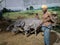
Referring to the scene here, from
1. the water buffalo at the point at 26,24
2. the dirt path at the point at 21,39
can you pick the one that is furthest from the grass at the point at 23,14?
the dirt path at the point at 21,39

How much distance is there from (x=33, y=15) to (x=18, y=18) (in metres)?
0.41

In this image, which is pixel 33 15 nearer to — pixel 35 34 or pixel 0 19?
pixel 35 34

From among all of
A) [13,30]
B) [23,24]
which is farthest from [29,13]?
[13,30]

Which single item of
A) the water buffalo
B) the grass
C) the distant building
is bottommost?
the water buffalo

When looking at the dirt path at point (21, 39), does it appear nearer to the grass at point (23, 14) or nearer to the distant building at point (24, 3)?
the grass at point (23, 14)

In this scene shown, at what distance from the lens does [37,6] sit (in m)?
3.96

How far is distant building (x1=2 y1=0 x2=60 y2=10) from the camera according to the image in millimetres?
3932

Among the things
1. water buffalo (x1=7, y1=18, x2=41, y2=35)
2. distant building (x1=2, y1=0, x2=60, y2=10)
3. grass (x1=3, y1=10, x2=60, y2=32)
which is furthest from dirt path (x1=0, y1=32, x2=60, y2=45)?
distant building (x1=2, y1=0, x2=60, y2=10)

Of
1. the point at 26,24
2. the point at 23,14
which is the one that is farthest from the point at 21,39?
the point at 23,14

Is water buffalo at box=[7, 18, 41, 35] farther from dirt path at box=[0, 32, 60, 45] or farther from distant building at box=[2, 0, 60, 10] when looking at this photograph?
distant building at box=[2, 0, 60, 10]

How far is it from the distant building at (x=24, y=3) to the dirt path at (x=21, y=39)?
2.28 feet

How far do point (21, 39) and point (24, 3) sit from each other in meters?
0.91

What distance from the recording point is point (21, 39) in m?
3.96

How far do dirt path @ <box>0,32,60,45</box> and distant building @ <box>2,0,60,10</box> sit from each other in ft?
2.28
